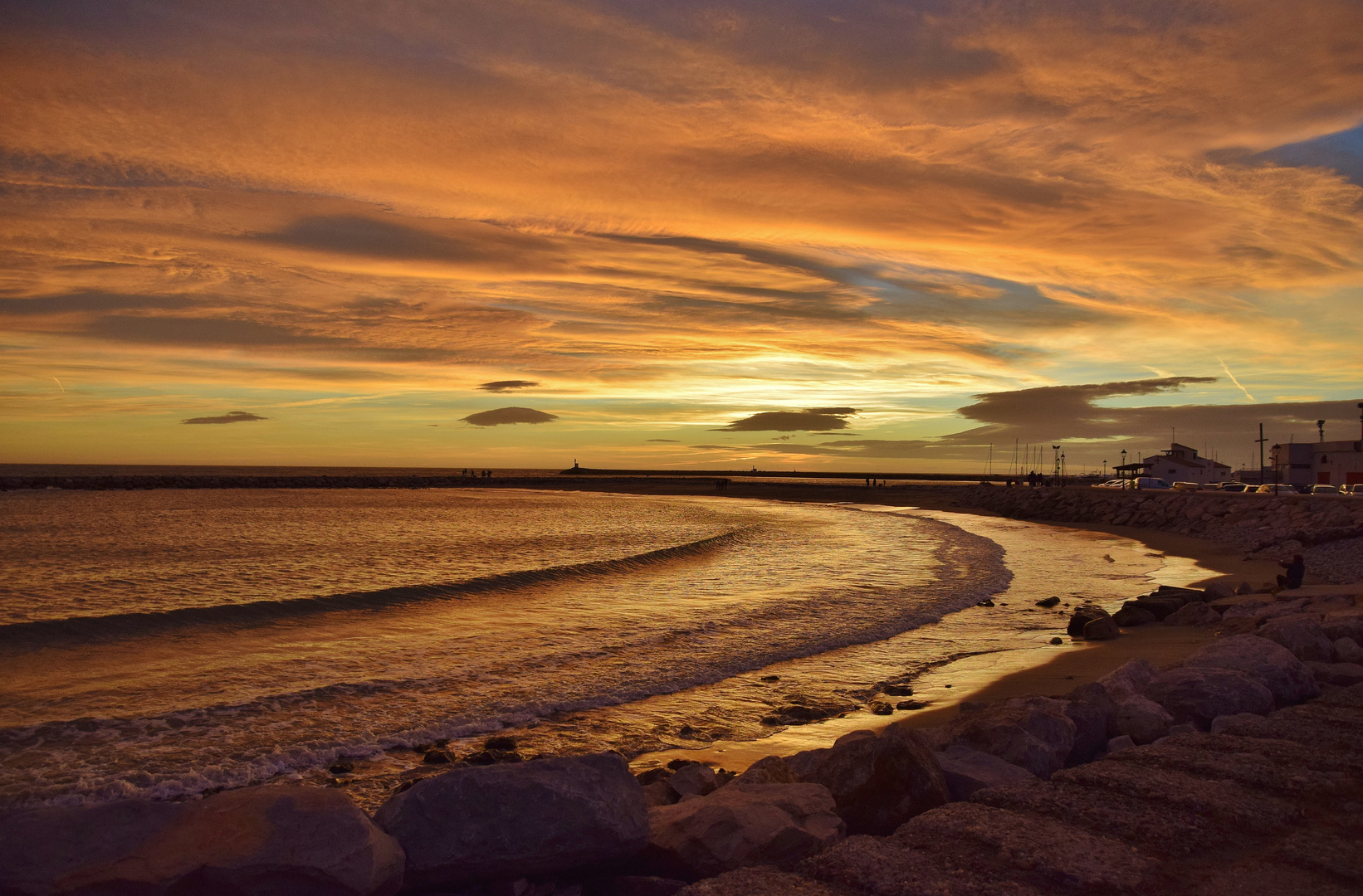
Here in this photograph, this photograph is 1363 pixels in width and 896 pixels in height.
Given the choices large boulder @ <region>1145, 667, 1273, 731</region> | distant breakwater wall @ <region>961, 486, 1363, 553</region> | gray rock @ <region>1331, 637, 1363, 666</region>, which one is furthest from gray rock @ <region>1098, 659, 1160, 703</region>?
distant breakwater wall @ <region>961, 486, 1363, 553</region>

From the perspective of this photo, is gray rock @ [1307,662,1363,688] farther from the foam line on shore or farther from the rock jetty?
the foam line on shore

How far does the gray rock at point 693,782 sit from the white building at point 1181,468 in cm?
11745

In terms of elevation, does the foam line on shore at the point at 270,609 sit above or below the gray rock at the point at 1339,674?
below

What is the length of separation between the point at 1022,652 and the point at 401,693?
10.4m

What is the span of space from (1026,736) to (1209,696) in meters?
2.50

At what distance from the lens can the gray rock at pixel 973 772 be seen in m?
6.08

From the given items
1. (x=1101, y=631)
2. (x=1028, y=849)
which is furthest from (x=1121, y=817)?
(x=1101, y=631)

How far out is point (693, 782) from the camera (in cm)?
710

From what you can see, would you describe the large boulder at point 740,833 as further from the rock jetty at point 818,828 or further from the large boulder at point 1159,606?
the large boulder at point 1159,606

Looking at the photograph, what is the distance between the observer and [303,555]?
29266mm

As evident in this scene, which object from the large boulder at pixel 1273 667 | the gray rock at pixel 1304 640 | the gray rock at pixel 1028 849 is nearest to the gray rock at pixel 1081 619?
the gray rock at pixel 1304 640

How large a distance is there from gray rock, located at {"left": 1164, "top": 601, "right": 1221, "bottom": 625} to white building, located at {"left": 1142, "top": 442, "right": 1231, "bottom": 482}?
105085mm

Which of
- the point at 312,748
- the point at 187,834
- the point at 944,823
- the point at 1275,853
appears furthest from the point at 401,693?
the point at 1275,853

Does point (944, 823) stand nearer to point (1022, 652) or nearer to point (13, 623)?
point (1022, 652)
